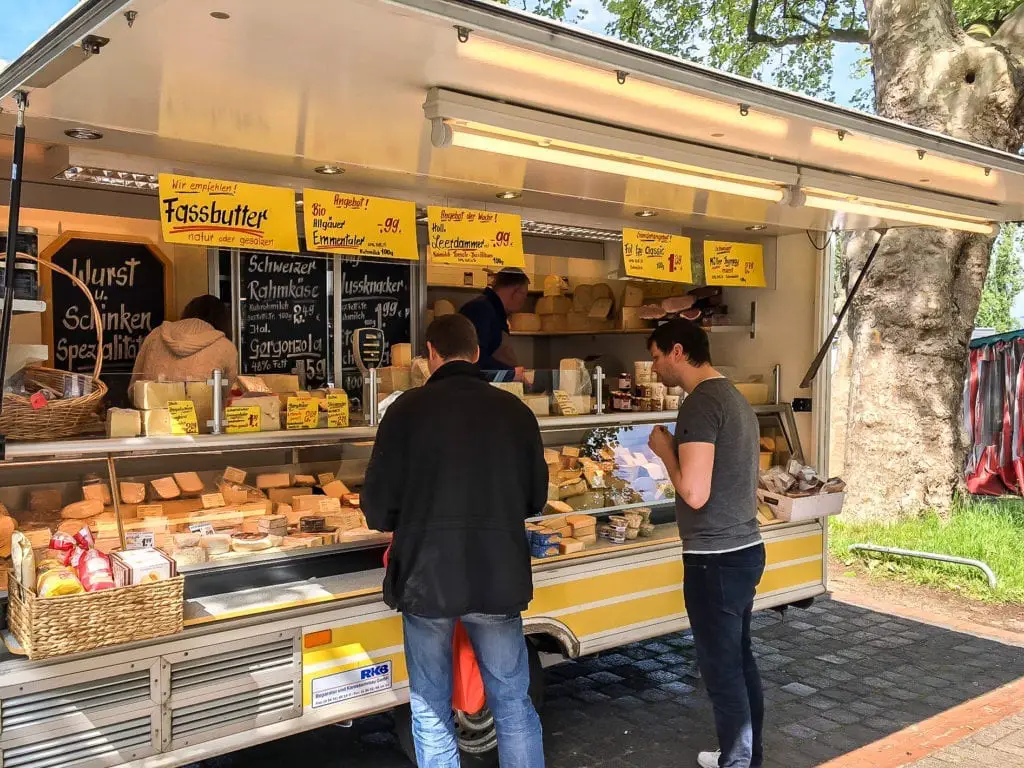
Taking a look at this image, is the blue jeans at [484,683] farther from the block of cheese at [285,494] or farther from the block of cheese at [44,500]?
the block of cheese at [44,500]

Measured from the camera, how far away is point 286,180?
4469mm

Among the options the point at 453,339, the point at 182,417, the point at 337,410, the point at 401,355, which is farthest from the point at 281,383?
the point at 453,339

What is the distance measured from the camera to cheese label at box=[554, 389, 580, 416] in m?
5.17

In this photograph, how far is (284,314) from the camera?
705 cm

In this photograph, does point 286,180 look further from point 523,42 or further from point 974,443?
point 974,443

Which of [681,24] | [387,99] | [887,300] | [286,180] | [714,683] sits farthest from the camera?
[681,24]

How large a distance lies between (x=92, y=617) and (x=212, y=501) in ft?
3.45

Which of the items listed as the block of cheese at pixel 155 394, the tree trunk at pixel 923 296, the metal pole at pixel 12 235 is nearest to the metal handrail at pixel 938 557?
the tree trunk at pixel 923 296

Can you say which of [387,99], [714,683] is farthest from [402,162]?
[714,683]

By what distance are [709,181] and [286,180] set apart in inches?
84.3

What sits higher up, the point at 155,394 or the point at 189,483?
the point at 155,394

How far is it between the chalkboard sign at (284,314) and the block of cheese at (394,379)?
2.35 meters

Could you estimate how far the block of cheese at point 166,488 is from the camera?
3938mm

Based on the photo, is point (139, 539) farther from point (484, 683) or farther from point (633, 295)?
point (633, 295)
